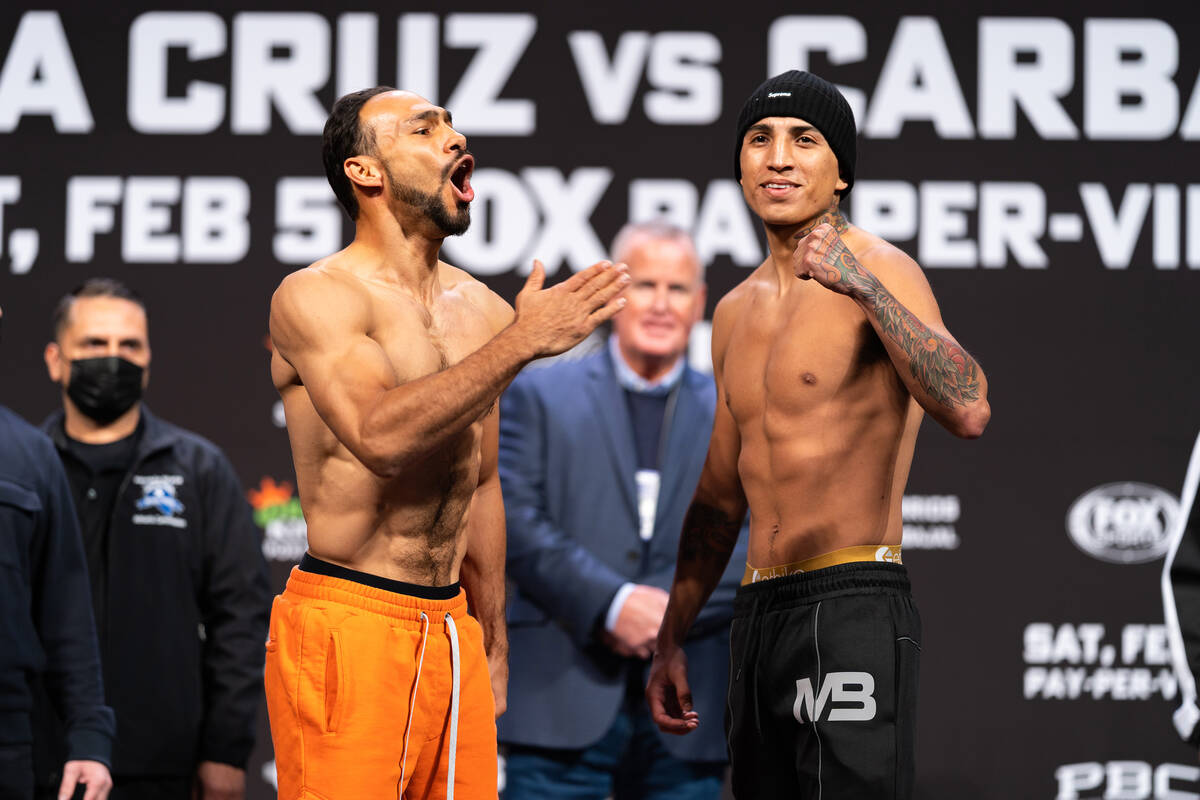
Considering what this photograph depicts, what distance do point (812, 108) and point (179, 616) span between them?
2154 millimetres

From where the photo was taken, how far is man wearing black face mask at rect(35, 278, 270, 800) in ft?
11.7

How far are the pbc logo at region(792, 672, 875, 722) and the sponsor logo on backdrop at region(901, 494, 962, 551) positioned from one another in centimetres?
215

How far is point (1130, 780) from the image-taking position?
14.3 feet

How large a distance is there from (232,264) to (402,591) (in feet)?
8.45

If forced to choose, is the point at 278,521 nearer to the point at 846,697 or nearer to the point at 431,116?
the point at 431,116

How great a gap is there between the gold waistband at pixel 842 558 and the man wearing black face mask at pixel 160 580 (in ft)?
5.60

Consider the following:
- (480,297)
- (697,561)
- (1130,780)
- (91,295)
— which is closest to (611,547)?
(697,561)

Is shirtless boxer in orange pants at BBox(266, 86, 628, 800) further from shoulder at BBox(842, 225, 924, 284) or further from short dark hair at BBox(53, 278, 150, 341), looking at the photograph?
short dark hair at BBox(53, 278, 150, 341)

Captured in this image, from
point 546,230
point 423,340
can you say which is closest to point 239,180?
point 546,230

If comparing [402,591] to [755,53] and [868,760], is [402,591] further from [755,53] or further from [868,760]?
[755,53]

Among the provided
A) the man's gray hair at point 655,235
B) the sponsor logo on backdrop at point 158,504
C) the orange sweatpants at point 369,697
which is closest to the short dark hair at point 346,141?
the orange sweatpants at point 369,697

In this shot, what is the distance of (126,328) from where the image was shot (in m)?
3.80

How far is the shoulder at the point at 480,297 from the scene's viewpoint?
251 centimetres

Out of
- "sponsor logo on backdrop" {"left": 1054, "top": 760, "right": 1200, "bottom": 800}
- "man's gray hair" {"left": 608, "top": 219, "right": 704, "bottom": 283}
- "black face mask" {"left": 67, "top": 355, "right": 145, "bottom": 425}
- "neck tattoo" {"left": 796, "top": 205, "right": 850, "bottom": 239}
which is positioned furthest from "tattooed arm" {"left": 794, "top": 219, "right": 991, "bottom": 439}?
"sponsor logo on backdrop" {"left": 1054, "top": 760, "right": 1200, "bottom": 800}
